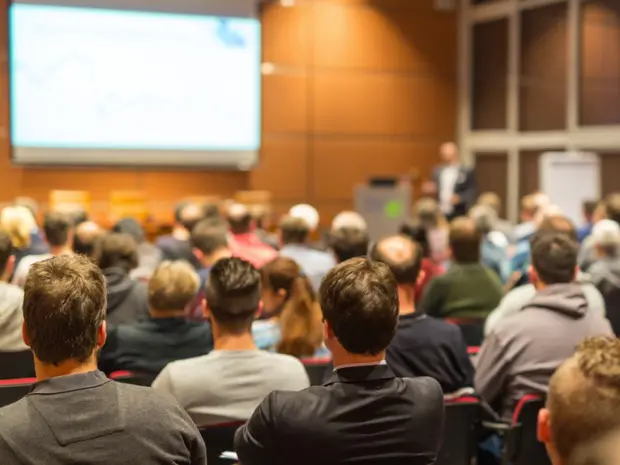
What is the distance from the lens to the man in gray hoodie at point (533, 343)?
3.32 m


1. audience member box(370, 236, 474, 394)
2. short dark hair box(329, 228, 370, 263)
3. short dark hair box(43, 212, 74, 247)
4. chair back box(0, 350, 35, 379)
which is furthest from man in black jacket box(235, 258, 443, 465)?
short dark hair box(43, 212, 74, 247)

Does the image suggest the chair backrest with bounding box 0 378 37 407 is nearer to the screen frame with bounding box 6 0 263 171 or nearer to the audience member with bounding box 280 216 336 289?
the audience member with bounding box 280 216 336 289

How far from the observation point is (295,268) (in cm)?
404

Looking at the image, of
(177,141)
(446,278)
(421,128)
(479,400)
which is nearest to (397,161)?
(421,128)

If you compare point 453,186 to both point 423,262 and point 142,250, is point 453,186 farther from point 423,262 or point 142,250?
point 423,262

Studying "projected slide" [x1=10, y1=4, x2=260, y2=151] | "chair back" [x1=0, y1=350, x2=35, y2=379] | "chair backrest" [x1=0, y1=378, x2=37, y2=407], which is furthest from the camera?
"projected slide" [x1=10, y1=4, x2=260, y2=151]

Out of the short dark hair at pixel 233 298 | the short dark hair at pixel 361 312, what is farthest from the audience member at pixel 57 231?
the short dark hair at pixel 361 312

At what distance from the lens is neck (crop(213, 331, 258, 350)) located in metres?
2.90

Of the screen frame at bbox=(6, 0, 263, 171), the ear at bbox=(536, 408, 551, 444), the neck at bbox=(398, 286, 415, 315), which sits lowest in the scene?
the neck at bbox=(398, 286, 415, 315)

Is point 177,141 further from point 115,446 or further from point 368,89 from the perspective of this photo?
point 115,446

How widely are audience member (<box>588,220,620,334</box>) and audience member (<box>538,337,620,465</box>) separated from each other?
12.6 feet

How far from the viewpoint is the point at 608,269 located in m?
5.15

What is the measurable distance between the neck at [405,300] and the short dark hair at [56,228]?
8.78ft

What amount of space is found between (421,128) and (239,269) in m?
9.51
